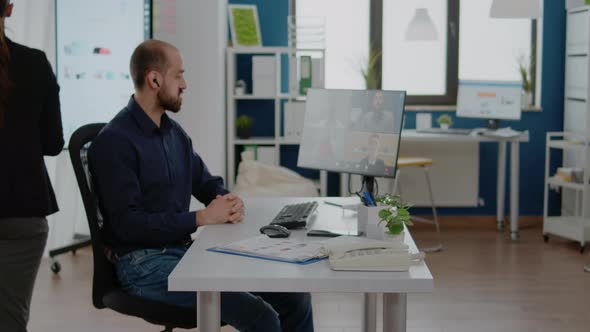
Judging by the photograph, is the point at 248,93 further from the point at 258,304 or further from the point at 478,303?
the point at 258,304

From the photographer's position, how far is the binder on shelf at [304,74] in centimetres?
627

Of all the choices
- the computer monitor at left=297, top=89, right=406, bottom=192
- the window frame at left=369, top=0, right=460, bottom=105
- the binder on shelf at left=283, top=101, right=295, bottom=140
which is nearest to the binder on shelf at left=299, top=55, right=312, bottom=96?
the binder on shelf at left=283, top=101, right=295, bottom=140

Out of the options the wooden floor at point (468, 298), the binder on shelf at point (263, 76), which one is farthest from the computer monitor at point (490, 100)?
the binder on shelf at point (263, 76)

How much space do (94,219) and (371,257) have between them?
0.96m

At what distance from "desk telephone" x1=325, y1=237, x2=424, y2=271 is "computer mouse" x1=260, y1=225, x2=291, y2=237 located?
0.38 m

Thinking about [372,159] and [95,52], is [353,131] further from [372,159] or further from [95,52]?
[95,52]

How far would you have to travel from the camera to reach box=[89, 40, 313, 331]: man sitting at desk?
2.51 metres

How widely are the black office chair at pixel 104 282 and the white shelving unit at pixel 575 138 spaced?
394 cm

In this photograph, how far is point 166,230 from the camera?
256 centimetres

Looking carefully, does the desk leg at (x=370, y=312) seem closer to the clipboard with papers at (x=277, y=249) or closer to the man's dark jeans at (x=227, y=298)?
the man's dark jeans at (x=227, y=298)

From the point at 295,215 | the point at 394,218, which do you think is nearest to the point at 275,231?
the point at 295,215

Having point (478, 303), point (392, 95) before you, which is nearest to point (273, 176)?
point (478, 303)

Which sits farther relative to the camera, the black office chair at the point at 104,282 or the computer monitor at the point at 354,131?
the computer monitor at the point at 354,131

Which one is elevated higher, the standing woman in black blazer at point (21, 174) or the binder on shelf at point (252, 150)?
the standing woman in black blazer at point (21, 174)
